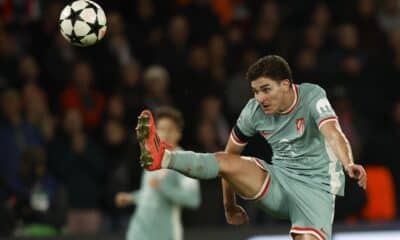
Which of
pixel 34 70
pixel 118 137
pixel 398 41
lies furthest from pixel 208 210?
pixel 398 41

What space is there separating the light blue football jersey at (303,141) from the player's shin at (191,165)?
0.59 metres

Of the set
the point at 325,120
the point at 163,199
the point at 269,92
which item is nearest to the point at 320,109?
the point at 325,120

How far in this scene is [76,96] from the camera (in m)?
11.8

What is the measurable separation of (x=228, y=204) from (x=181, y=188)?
181cm

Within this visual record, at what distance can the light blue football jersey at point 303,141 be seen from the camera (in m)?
7.47

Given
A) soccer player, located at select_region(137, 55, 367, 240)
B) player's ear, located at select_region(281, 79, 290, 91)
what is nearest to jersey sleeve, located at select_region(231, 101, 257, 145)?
soccer player, located at select_region(137, 55, 367, 240)

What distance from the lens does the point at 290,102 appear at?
24.5 feet

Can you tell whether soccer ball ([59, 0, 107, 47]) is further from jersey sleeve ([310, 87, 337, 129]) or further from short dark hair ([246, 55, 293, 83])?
jersey sleeve ([310, 87, 337, 129])

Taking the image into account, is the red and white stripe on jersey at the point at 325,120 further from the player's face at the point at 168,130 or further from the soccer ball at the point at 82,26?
the player's face at the point at 168,130

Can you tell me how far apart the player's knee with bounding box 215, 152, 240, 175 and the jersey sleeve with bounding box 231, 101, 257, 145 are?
421mm

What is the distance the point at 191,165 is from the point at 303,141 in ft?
2.67

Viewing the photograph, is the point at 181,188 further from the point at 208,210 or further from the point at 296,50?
the point at 296,50

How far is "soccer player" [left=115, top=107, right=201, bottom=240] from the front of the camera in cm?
948

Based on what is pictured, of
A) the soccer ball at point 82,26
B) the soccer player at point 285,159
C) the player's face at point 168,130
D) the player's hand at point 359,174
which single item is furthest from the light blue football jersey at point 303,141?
the player's face at point 168,130
